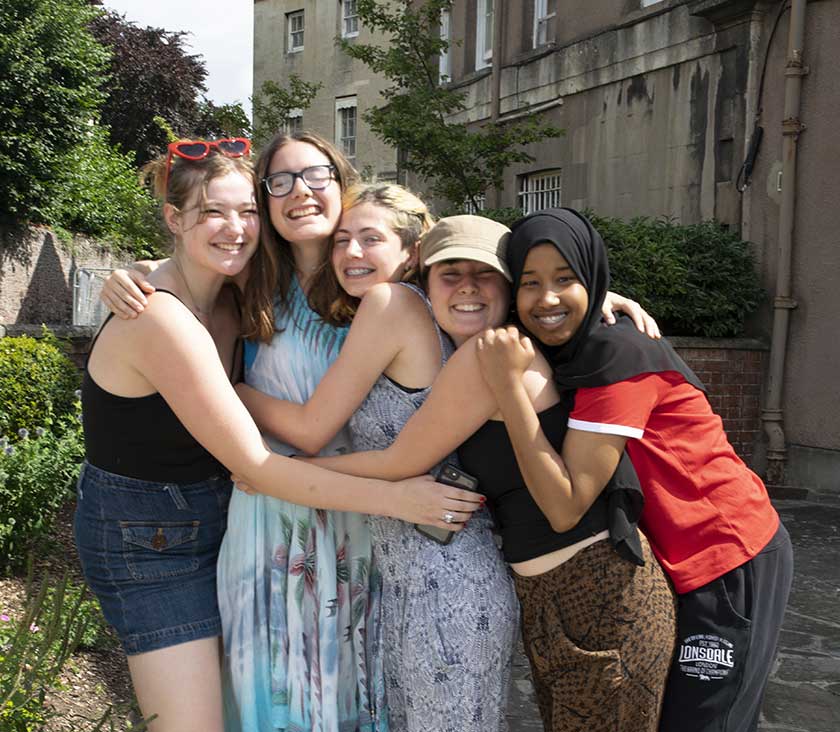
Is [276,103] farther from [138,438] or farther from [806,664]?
[138,438]

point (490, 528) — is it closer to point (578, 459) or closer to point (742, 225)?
point (578, 459)

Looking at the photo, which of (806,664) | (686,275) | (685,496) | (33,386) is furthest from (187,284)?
(686,275)

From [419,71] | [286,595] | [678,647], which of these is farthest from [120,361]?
[419,71]

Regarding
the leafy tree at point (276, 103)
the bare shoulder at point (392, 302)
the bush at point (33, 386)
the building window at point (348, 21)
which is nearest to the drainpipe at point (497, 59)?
the bush at point (33, 386)

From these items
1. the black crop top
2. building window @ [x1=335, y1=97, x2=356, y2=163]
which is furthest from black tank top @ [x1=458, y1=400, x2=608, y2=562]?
building window @ [x1=335, y1=97, x2=356, y2=163]

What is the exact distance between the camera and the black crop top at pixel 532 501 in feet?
7.63

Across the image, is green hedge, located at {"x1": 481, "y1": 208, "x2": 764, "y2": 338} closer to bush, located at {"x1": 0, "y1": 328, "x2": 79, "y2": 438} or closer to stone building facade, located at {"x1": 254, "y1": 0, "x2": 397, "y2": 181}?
bush, located at {"x1": 0, "y1": 328, "x2": 79, "y2": 438}

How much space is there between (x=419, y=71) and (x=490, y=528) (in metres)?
12.3

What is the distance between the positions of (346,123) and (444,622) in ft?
85.9

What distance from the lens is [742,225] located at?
32.9 ft

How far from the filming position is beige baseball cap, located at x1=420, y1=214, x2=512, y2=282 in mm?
2449

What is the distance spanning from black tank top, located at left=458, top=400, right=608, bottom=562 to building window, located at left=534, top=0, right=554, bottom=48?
12.6m

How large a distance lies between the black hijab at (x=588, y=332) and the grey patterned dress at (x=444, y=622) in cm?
37

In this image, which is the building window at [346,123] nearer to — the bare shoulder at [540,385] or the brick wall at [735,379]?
the brick wall at [735,379]
